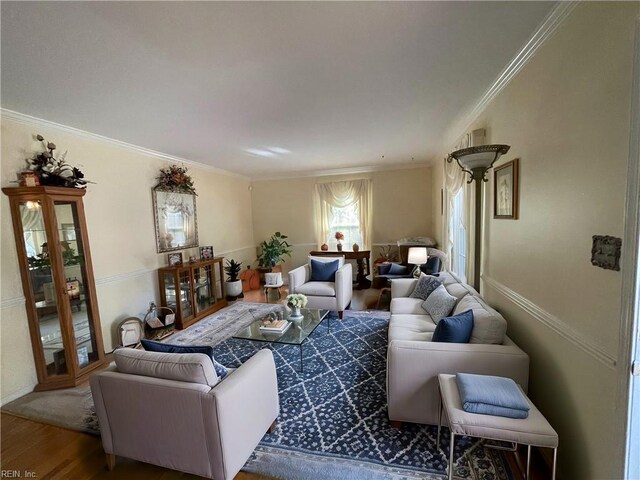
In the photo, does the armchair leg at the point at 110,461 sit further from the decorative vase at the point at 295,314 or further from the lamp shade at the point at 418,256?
the lamp shade at the point at 418,256

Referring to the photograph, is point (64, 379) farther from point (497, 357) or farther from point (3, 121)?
point (497, 357)

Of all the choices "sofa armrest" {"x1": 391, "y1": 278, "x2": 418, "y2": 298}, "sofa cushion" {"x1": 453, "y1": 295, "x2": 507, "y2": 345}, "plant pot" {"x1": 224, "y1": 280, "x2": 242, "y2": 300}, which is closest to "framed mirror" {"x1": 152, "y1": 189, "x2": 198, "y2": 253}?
"plant pot" {"x1": 224, "y1": 280, "x2": 242, "y2": 300}

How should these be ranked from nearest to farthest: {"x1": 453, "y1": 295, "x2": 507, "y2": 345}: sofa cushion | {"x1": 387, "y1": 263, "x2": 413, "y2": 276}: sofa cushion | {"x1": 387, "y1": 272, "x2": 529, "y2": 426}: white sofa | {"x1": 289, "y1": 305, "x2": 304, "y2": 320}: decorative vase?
{"x1": 387, "y1": 272, "x2": 529, "y2": 426}: white sofa
{"x1": 453, "y1": 295, "x2": 507, "y2": 345}: sofa cushion
{"x1": 289, "y1": 305, "x2": 304, "y2": 320}: decorative vase
{"x1": 387, "y1": 263, "x2": 413, "y2": 276}: sofa cushion

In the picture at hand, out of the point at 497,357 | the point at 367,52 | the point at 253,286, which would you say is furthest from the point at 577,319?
the point at 253,286

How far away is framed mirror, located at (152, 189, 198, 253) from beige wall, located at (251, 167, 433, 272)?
7.01ft

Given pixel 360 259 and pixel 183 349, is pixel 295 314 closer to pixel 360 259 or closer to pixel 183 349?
pixel 183 349

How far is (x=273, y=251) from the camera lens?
592cm

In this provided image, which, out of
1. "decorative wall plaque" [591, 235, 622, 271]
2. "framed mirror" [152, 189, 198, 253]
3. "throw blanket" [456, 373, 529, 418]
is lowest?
"throw blanket" [456, 373, 529, 418]

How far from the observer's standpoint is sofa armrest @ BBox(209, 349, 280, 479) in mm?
1409

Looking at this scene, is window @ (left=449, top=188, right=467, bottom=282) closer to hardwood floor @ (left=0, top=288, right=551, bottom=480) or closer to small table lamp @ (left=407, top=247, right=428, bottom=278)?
small table lamp @ (left=407, top=247, right=428, bottom=278)

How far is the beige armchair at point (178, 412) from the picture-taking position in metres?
1.42

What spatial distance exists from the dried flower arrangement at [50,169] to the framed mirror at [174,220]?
3.99ft

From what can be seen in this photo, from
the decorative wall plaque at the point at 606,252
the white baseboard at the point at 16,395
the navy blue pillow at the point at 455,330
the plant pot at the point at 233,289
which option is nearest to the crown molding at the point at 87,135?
the plant pot at the point at 233,289

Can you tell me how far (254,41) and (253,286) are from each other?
5.09 m
